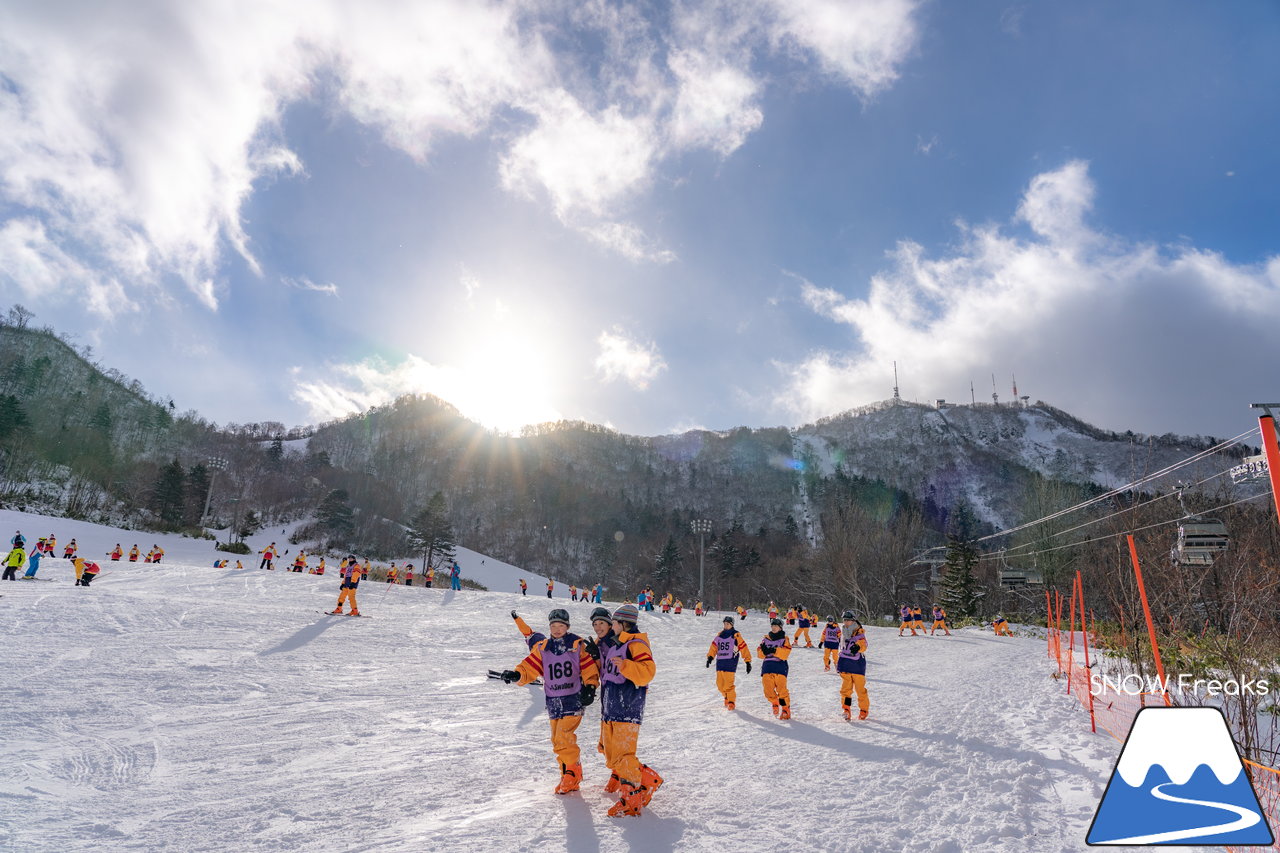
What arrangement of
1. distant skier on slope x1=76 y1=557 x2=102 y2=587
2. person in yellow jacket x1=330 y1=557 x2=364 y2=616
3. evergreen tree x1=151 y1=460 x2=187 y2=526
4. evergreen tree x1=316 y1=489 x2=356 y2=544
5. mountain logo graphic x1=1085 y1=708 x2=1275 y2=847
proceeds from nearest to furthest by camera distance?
mountain logo graphic x1=1085 y1=708 x2=1275 y2=847, person in yellow jacket x1=330 y1=557 x2=364 y2=616, distant skier on slope x1=76 y1=557 x2=102 y2=587, evergreen tree x1=151 y1=460 x2=187 y2=526, evergreen tree x1=316 y1=489 x2=356 y2=544

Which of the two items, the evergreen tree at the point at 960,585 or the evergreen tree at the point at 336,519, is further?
the evergreen tree at the point at 336,519

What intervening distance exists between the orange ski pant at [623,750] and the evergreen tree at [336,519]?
84.9m

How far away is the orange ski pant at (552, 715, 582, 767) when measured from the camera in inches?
228

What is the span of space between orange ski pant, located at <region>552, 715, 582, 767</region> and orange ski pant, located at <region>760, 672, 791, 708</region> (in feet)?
19.0

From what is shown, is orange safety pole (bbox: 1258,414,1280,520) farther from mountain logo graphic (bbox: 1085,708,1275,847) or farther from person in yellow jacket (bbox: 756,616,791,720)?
person in yellow jacket (bbox: 756,616,791,720)

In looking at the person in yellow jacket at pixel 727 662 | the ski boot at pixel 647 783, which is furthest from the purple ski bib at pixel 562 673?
the person in yellow jacket at pixel 727 662

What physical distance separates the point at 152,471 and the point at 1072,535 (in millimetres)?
113135

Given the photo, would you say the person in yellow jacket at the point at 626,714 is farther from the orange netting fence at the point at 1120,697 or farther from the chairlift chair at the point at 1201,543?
the chairlift chair at the point at 1201,543

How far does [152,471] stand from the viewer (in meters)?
85.1

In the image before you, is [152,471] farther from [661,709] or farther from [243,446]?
[661,709]

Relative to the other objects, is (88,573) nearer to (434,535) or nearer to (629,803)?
(629,803)

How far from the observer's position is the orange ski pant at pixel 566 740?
5797mm

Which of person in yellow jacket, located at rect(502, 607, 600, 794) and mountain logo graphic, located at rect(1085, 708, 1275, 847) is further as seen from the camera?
person in yellow jacket, located at rect(502, 607, 600, 794)

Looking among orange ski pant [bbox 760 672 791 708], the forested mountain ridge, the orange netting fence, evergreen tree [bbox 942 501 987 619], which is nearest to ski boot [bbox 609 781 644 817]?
the orange netting fence
